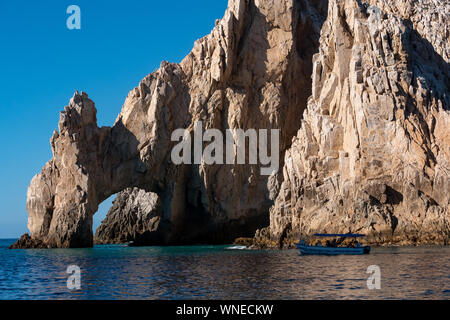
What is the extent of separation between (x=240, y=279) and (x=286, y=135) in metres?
54.3

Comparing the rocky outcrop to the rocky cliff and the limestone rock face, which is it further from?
the limestone rock face

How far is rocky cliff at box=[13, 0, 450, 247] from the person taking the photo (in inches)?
2387

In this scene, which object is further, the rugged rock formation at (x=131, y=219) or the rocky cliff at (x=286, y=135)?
the rugged rock formation at (x=131, y=219)

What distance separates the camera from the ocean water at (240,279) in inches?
969

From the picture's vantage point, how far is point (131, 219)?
91.2 m

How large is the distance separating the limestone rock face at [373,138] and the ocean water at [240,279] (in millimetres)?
16194

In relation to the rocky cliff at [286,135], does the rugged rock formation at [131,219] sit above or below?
below

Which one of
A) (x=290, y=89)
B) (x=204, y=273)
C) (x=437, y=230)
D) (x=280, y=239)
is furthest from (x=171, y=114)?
(x=204, y=273)

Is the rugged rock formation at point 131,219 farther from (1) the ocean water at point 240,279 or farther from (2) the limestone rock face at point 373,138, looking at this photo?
(1) the ocean water at point 240,279

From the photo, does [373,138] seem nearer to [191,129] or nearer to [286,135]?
[286,135]

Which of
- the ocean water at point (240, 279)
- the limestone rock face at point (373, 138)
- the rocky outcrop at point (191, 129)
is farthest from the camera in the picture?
the rocky outcrop at point (191, 129)

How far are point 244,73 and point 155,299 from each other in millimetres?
60565

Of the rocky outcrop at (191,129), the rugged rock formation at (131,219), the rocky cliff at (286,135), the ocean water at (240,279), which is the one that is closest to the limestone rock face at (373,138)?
the rocky cliff at (286,135)

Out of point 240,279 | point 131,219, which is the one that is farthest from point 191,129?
point 240,279
